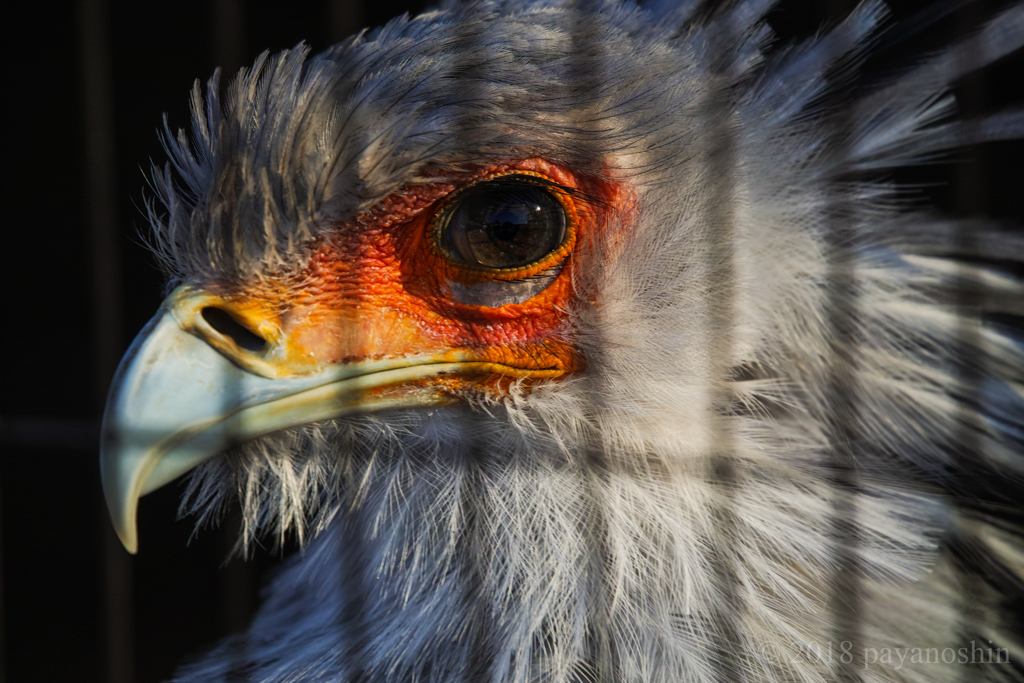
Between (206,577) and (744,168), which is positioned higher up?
(744,168)

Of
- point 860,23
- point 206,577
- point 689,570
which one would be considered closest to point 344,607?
point 689,570

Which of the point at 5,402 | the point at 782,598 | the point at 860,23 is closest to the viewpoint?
the point at 782,598

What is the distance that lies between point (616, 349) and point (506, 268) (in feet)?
0.64

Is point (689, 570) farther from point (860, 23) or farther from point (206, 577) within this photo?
point (206, 577)

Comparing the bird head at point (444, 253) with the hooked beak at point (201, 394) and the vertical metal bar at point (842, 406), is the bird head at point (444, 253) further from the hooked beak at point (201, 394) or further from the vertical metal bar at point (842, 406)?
the vertical metal bar at point (842, 406)

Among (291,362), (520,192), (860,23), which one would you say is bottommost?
(291,362)

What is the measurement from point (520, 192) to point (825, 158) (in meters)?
0.47

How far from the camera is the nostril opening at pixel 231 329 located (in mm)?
1021

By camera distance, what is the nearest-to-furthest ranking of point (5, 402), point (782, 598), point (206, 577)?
point (782, 598), point (5, 402), point (206, 577)

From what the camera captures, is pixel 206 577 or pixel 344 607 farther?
pixel 206 577

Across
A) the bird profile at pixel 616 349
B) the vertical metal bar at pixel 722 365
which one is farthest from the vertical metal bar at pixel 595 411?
the vertical metal bar at pixel 722 365

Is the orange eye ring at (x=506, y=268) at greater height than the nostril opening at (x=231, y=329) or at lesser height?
greater

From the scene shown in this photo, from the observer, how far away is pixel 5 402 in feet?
9.06

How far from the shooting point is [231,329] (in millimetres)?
1039
